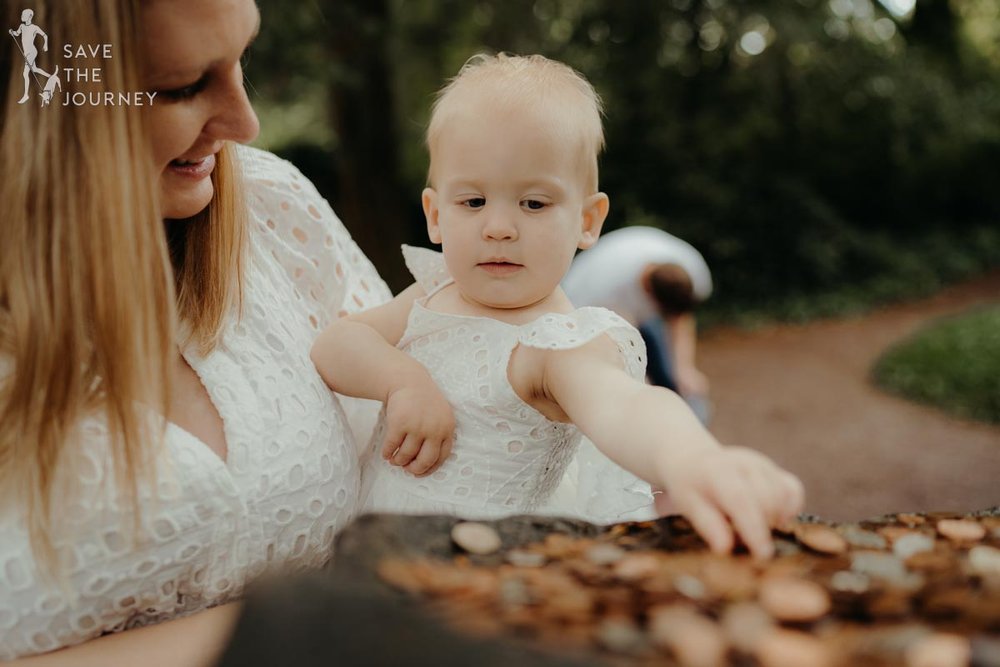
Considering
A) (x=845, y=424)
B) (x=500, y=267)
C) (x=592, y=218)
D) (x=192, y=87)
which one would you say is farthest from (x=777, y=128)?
(x=192, y=87)

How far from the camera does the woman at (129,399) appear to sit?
4.30 ft

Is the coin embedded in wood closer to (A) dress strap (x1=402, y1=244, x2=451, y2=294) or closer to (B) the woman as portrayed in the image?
(B) the woman

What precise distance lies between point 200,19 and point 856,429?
7395 millimetres

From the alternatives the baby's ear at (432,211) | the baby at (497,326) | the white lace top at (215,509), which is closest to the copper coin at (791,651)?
the baby at (497,326)

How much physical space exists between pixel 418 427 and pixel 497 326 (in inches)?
9.5

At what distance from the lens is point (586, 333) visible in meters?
1.41

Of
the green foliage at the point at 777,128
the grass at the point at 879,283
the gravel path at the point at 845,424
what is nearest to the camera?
the gravel path at the point at 845,424

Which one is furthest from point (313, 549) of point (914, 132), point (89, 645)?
point (914, 132)

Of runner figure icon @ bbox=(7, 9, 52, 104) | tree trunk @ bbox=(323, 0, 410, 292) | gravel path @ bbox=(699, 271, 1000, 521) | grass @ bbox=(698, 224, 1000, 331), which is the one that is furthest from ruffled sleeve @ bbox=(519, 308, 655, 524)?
grass @ bbox=(698, 224, 1000, 331)

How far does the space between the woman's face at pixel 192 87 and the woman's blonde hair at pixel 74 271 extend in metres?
0.06

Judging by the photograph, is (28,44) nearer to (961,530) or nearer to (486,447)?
(486,447)

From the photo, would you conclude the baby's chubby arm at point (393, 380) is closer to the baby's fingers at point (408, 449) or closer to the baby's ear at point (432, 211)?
the baby's fingers at point (408, 449)

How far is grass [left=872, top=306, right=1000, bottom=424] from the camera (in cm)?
809

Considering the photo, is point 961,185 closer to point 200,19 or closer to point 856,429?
point 856,429
